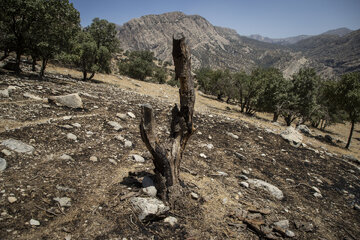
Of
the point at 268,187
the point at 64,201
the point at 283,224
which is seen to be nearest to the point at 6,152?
the point at 64,201

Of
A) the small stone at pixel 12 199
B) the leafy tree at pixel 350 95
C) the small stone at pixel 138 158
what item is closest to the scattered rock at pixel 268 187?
the small stone at pixel 138 158

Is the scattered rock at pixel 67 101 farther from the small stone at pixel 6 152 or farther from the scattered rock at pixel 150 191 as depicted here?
the scattered rock at pixel 150 191

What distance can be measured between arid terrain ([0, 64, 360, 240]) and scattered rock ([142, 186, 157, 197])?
0.31 ft

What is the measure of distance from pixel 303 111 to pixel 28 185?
23.2m

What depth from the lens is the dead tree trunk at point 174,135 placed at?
11.5ft

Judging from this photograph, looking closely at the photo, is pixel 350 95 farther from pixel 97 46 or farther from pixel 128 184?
pixel 97 46

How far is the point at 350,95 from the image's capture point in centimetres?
1486

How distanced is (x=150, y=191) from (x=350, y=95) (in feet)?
62.9

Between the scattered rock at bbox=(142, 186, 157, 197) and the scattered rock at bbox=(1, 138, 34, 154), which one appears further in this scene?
the scattered rock at bbox=(1, 138, 34, 154)

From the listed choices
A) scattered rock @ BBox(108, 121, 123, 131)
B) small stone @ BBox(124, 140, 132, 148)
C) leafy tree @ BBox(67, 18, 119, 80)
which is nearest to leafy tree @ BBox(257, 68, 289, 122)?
scattered rock @ BBox(108, 121, 123, 131)

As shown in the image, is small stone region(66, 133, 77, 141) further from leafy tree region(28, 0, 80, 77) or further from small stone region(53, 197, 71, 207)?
leafy tree region(28, 0, 80, 77)

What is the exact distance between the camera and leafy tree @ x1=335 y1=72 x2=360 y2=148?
15.0m

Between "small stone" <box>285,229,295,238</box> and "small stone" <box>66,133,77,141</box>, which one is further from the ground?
"small stone" <box>66,133,77,141</box>

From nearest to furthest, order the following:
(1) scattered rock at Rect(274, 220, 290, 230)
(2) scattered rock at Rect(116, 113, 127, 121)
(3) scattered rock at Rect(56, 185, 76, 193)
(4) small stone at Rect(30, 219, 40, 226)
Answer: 1. (4) small stone at Rect(30, 219, 40, 226)
2. (3) scattered rock at Rect(56, 185, 76, 193)
3. (1) scattered rock at Rect(274, 220, 290, 230)
4. (2) scattered rock at Rect(116, 113, 127, 121)
